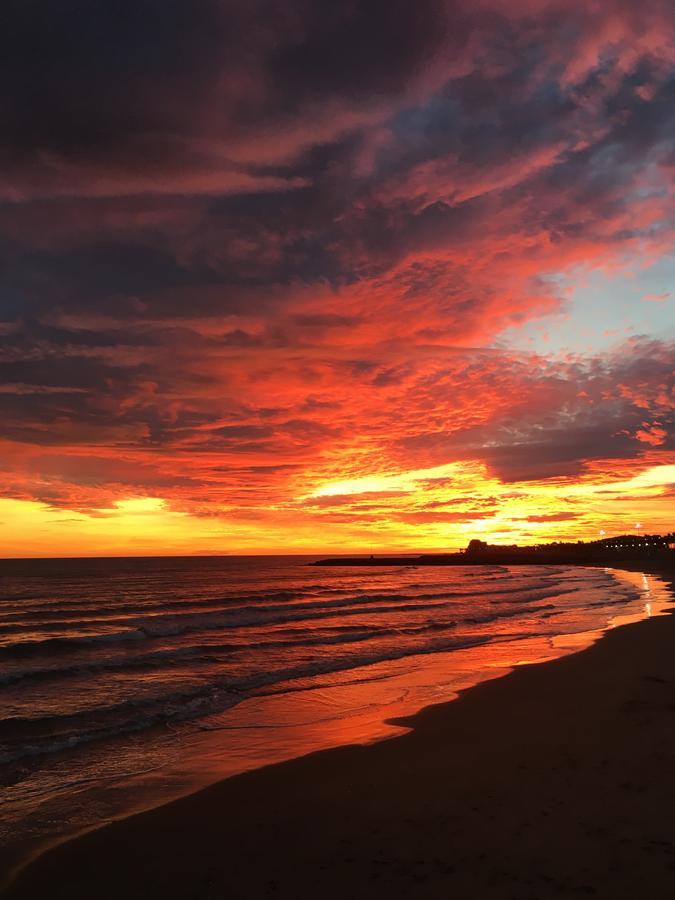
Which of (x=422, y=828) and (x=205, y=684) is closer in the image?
(x=422, y=828)

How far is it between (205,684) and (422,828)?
1104cm

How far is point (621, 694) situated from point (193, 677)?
36.8 ft

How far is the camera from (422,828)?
6.75 m

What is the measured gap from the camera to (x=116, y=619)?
35.3 metres

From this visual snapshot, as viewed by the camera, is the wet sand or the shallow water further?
the shallow water

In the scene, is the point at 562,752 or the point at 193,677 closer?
the point at 562,752

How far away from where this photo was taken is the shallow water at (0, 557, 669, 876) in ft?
30.5

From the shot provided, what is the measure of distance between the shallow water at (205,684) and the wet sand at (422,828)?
967 mm

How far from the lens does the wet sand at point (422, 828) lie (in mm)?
5617

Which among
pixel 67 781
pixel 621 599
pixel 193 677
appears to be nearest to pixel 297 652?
pixel 193 677

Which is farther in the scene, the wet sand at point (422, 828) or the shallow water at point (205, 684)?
the shallow water at point (205, 684)

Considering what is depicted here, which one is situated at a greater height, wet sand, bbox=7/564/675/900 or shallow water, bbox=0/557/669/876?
wet sand, bbox=7/564/675/900

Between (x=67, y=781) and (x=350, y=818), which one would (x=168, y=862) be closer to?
(x=350, y=818)

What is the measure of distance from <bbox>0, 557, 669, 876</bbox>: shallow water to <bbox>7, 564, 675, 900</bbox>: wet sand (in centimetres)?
97
